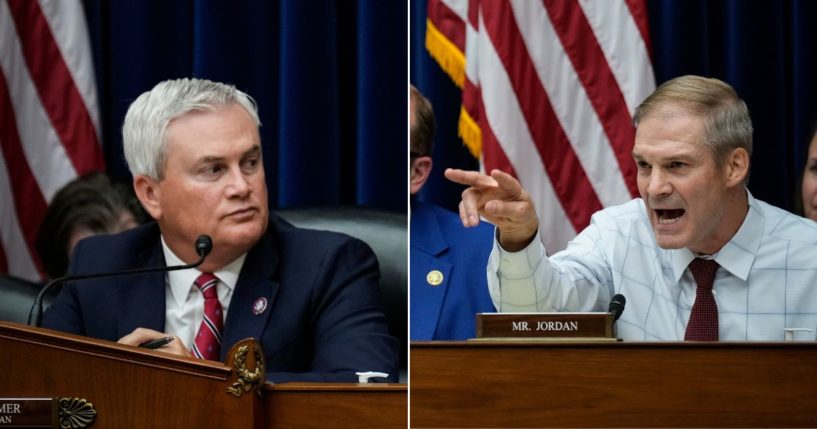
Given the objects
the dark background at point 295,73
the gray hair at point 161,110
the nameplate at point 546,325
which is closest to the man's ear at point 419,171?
the nameplate at point 546,325

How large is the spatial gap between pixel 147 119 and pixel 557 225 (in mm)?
1439

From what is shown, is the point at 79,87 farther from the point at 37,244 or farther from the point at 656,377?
the point at 656,377

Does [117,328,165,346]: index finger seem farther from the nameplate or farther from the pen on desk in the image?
the nameplate

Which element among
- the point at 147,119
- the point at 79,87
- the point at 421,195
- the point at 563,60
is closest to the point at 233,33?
the point at 79,87

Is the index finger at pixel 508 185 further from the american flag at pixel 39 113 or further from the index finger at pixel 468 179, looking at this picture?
the american flag at pixel 39 113

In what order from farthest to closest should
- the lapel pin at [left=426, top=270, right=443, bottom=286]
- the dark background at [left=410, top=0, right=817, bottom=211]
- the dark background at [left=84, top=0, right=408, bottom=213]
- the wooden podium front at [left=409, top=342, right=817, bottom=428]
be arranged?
the dark background at [left=84, top=0, right=408, bottom=213] → the dark background at [left=410, top=0, right=817, bottom=211] → the lapel pin at [left=426, top=270, right=443, bottom=286] → the wooden podium front at [left=409, top=342, right=817, bottom=428]

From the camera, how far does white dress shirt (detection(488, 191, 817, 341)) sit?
296 cm

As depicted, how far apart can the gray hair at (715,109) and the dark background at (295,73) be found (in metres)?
1.48

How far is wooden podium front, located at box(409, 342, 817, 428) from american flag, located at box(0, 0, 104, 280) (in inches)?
102

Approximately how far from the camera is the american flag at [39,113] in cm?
477

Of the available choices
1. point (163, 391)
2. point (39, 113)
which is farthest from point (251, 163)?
point (39, 113)

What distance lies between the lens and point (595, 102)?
359 cm

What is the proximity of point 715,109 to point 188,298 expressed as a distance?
167cm

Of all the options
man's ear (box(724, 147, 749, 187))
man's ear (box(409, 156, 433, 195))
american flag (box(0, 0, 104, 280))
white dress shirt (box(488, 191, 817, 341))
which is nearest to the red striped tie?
man's ear (box(409, 156, 433, 195))
